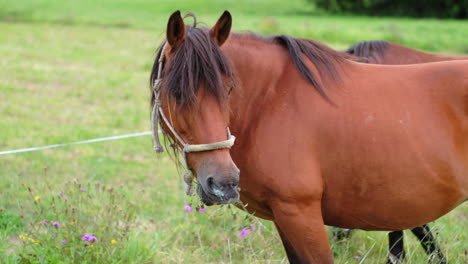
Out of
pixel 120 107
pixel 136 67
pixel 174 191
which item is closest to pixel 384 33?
pixel 136 67

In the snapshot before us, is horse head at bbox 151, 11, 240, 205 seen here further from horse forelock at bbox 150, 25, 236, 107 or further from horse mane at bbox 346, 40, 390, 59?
horse mane at bbox 346, 40, 390, 59

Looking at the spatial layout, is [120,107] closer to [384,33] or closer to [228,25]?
[228,25]

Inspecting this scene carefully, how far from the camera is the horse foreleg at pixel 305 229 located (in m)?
2.69

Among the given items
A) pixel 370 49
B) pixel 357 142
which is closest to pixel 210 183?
pixel 357 142

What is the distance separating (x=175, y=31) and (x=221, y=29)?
0.24 metres

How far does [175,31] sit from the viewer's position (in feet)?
8.26

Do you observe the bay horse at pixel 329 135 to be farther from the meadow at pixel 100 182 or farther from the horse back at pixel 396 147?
the meadow at pixel 100 182

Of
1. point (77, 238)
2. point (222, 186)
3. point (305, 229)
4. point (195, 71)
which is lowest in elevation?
point (77, 238)

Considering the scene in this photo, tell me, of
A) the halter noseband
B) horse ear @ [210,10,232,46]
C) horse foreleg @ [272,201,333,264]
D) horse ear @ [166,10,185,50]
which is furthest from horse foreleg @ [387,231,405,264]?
horse ear @ [166,10,185,50]

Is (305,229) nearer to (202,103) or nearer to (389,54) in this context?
(202,103)

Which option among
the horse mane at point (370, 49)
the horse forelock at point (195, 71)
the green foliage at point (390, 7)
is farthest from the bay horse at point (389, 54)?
the green foliage at point (390, 7)

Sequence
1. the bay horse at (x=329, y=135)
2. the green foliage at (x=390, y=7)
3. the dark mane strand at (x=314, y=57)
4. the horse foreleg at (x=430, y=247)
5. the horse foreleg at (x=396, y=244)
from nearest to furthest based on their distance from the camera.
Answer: the bay horse at (x=329, y=135) < the dark mane strand at (x=314, y=57) < the horse foreleg at (x=430, y=247) < the horse foreleg at (x=396, y=244) < the green foliage at (x=390, y=7)

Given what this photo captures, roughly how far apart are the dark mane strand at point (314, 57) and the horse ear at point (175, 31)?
0.68 metres

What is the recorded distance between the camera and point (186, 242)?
4281 mm
